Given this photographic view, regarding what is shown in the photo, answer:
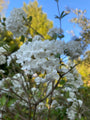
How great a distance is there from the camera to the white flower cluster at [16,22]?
197cm

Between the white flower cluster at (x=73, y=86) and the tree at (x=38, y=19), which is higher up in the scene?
the tree at (x=38, y=19)

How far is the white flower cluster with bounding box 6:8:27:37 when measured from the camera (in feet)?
6.47

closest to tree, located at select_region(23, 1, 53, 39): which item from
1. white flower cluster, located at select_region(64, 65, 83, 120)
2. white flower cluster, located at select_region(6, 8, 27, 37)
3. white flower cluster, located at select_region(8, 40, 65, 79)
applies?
white flower cluster, located at select_region(64, 65, 83, 120)

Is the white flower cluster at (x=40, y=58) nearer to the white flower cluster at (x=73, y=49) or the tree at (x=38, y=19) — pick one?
the white flower cluster at (x=73, y=49)

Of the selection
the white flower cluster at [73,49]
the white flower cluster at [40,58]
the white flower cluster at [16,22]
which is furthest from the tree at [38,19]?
the white flower cluster at [40,58]

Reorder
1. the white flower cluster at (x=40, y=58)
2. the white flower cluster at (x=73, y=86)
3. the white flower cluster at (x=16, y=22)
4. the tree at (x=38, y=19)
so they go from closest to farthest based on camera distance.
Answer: the white flower cluster at (x=40, y=58) < the white flower cluster at (x=16, y=22) < the white flower cluster at (x=73, y=86) < the tree at (x=38, y=19)

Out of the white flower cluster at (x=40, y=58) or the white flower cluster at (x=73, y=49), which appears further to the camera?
the white flower cluster at (x=73, y=49)

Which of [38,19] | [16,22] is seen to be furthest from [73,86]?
[38,19]

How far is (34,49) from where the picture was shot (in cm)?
117

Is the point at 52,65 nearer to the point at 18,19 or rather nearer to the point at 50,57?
the point at 50,57

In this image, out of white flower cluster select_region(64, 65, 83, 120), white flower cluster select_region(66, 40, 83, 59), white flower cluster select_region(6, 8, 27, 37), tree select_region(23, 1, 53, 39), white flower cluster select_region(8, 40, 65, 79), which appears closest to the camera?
white flower cluster select_region(8, 40, 65, 79)

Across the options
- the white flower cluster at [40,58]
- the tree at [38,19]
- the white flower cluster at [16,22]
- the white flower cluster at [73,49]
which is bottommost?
the white flower cluster at [40,58]

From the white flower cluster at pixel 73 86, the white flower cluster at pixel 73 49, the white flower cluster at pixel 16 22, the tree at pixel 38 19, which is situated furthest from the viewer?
the tree at pixel 38 19

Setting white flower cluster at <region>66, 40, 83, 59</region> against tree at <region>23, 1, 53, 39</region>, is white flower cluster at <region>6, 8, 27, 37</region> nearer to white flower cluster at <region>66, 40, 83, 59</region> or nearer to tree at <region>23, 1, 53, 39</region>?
white flower cluster at <region>66, 40, 83, 59</region>
